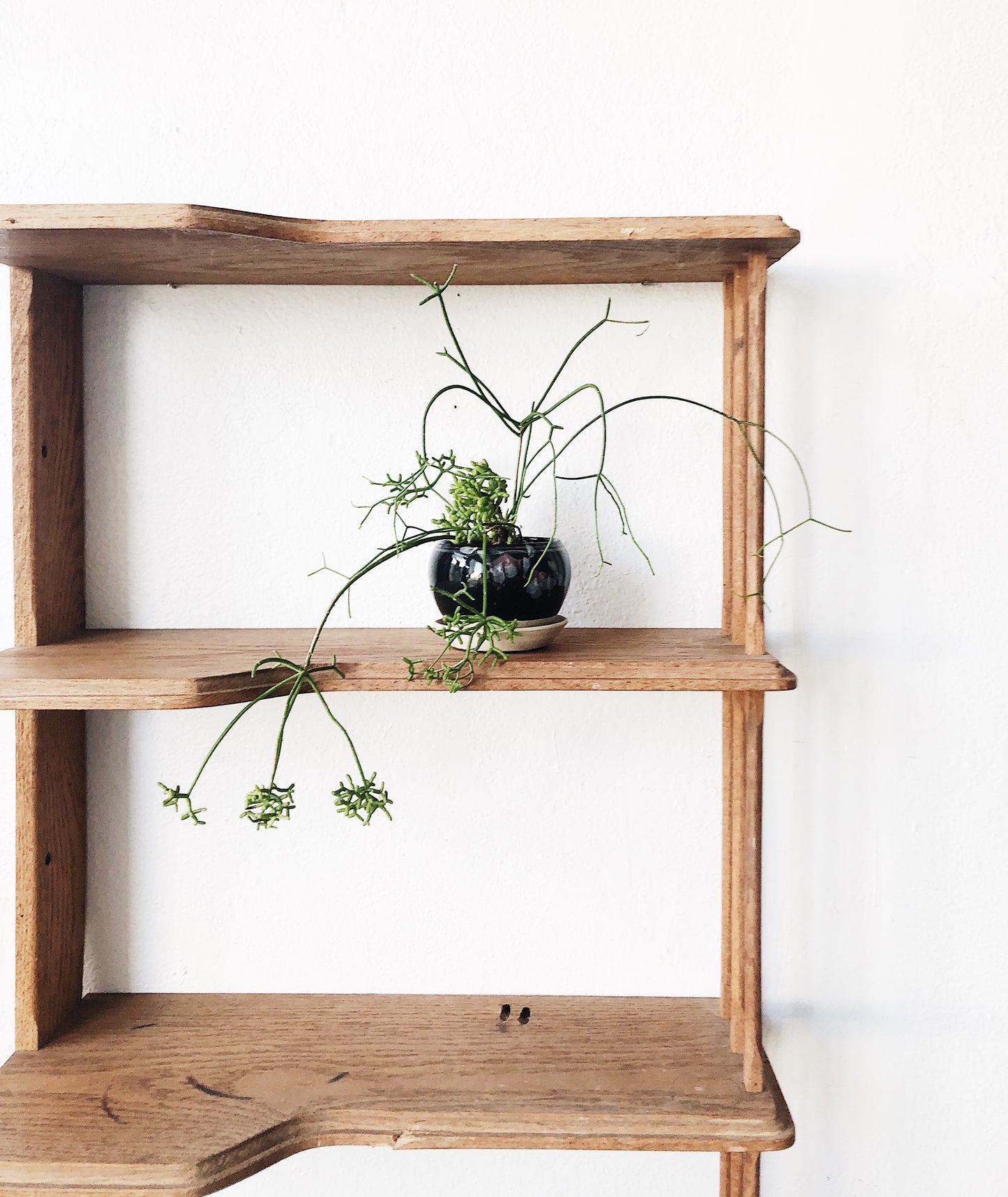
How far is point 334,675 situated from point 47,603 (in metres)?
0.32

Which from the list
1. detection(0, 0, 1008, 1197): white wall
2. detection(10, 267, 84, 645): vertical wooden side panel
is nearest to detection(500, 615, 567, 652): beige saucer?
detection(0, 0, 1008, 1197): white wall

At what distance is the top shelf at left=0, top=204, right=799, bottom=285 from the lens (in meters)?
0.68

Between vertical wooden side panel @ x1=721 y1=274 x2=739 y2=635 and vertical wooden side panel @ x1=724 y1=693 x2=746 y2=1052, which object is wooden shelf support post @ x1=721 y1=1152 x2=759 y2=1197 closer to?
vertical wooden side panel @ x1=724 y1=693 x2=746 y2=1052

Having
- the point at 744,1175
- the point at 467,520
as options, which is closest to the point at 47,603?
the point at 467,520

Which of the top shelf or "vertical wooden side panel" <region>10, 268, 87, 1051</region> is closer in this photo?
the top shelf

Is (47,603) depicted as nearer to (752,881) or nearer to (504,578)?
(504,578)

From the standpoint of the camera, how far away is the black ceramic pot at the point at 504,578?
2.35 ft

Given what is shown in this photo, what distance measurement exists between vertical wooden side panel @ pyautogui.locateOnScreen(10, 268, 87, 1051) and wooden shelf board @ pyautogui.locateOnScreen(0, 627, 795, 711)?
0.09m

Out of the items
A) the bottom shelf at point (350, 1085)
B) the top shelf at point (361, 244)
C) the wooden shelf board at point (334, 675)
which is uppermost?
the top shelf at point (361, 244)

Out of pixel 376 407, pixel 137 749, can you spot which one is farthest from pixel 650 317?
pixel 137 749

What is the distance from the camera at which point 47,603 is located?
84 centimetres

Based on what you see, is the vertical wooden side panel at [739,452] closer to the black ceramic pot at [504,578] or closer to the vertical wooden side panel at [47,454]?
the black ceramic pot at [504,578]

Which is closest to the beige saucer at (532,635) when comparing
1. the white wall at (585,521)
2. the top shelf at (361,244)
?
the white wall at (585,521)

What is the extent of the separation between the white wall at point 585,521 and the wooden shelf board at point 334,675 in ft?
0.42
